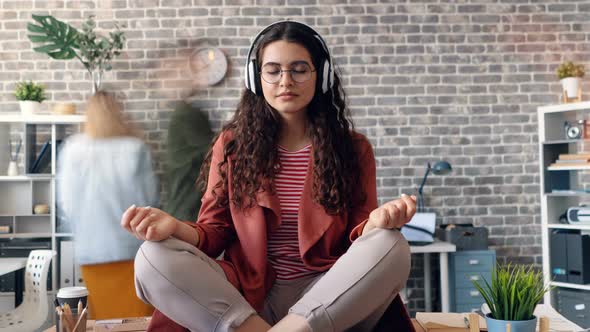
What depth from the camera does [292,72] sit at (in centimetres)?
189

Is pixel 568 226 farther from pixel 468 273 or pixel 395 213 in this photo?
pixel 395 213

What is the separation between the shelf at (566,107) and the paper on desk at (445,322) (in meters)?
2.44

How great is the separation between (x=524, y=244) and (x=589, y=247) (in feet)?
2.00

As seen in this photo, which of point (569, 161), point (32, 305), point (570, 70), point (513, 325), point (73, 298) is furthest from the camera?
point (570, 70)

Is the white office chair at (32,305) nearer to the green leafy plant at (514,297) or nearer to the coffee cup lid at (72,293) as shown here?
the coffee cup lid at (72,293)

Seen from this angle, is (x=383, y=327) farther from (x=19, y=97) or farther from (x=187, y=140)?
(x=19, y=97)

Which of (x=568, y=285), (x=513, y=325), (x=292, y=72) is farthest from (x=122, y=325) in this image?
(x=568, y=285)

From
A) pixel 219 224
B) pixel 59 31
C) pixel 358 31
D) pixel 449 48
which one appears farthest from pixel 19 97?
pixel 449 48

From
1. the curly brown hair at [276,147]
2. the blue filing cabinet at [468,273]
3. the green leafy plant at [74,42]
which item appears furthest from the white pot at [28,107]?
the blue filing cabinet at [468,273]

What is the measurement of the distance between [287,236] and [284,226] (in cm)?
3

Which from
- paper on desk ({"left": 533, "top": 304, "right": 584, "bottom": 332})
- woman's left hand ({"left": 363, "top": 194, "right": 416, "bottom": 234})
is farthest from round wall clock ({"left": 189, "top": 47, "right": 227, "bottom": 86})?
woman's left hand ({"left": 363, "top": 194, "right": 416, "bottom": 234})

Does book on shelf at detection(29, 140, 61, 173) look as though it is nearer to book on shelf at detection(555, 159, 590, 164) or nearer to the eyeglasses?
the eyeglasses

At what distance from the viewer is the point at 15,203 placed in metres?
4.40

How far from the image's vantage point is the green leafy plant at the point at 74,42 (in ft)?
13.6
